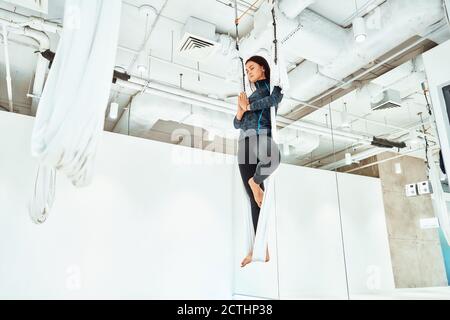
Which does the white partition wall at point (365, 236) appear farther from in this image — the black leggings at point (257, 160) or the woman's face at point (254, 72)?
the woman's face at point (254, 72)

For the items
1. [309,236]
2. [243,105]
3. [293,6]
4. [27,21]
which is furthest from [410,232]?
[27,21]

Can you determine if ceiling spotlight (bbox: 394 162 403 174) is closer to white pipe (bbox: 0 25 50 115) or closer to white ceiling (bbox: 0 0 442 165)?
white ceiling (bbox: 0 0 442 165)

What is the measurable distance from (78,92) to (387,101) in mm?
3312

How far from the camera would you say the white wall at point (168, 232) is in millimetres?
4000

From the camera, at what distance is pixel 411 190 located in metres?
3.12

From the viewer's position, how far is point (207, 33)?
4.05 m

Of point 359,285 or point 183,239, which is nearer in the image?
point 359,285

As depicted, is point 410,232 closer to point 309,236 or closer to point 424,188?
point 424,188

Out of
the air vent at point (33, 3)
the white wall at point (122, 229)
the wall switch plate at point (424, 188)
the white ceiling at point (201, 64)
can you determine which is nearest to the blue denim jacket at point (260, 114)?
the white ceiling at point (201, 64)

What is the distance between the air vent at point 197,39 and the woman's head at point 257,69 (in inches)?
46.8

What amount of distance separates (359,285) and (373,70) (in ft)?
8.09

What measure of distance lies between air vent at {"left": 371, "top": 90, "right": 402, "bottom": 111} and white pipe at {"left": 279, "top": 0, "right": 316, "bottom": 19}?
1.31 meters
